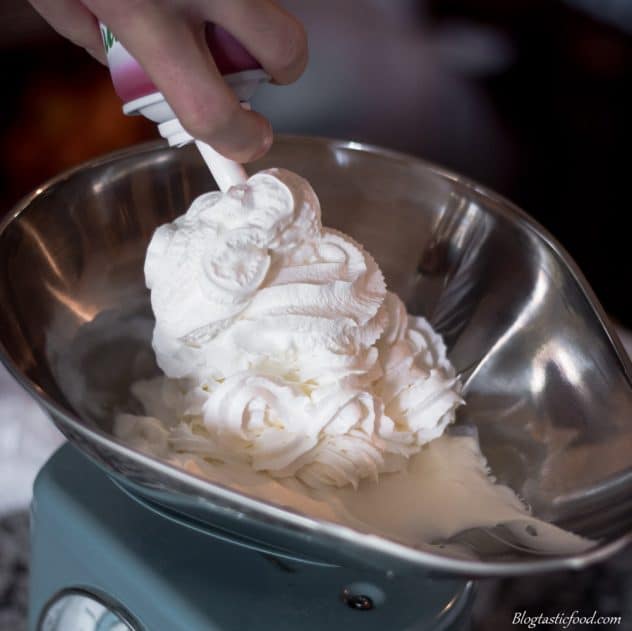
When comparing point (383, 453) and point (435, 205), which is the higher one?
point (435, 205)

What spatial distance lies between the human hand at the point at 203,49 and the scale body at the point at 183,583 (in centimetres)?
31

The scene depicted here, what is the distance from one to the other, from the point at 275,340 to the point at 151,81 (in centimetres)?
23

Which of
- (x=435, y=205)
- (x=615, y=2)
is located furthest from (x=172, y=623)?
(x=615, y=2)

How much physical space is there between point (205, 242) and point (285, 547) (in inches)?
10.2

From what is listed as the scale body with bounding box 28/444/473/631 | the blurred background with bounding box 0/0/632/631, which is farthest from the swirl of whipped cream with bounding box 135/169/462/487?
the blurred background with bounding box 0/0/632/631

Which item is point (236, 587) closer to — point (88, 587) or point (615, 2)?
point (88, 587)

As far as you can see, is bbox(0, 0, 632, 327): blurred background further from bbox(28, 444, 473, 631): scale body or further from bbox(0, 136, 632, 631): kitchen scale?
bbox(28, 444, 473, 631): scale body

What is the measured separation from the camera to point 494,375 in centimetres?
84

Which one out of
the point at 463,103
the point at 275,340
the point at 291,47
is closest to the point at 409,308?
the point at 275,340

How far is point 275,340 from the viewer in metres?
0.72

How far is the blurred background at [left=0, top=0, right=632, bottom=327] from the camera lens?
2.28 m

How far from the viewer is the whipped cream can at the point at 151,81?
0.61 m

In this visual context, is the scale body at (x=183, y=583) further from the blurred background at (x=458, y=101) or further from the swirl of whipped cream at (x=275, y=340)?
the blurred background at (x=458, y=101)

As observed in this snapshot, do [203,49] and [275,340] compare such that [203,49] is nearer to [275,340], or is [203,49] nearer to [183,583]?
[275,340]
